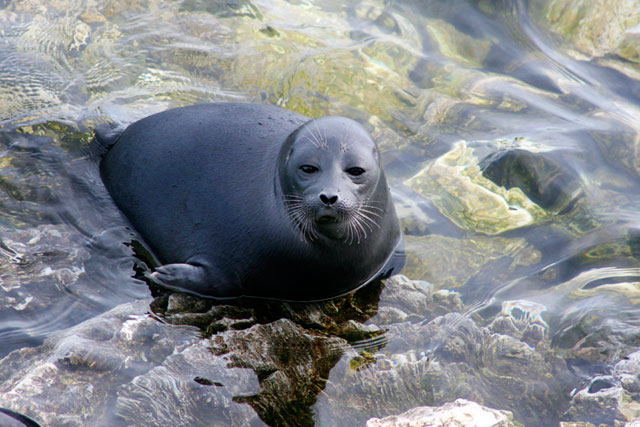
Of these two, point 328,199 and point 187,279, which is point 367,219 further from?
point 187,279

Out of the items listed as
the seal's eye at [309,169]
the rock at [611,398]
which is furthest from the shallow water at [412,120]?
the seal's eye at [309,169]

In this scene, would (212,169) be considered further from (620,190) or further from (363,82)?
(620,190)

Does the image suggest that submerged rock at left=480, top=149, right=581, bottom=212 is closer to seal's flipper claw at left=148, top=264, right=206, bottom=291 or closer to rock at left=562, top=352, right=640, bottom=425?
rock at left=562, top=352, right=640, bottom=425

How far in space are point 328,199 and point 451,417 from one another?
4.60ft

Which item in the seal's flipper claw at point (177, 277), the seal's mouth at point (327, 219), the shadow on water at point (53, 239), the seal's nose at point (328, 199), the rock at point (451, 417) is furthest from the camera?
the seal's flipper claw at point (177, 277)

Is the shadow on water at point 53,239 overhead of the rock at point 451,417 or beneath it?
beneath

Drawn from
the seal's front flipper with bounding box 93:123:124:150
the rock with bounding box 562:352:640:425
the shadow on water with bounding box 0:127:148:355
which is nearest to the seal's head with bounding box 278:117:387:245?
the shadow on water with bounding box 0:127:148:355

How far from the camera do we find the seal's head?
3.93 metres

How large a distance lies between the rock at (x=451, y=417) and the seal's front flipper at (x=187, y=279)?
158cm

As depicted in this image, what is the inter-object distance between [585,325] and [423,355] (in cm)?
112

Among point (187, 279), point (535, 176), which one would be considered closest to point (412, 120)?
point (535, 176)

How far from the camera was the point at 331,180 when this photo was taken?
13.0 feet

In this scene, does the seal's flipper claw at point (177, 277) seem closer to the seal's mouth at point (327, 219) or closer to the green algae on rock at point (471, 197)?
the seal's mouth at point (327, 219)

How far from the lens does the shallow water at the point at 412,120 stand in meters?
4.55
